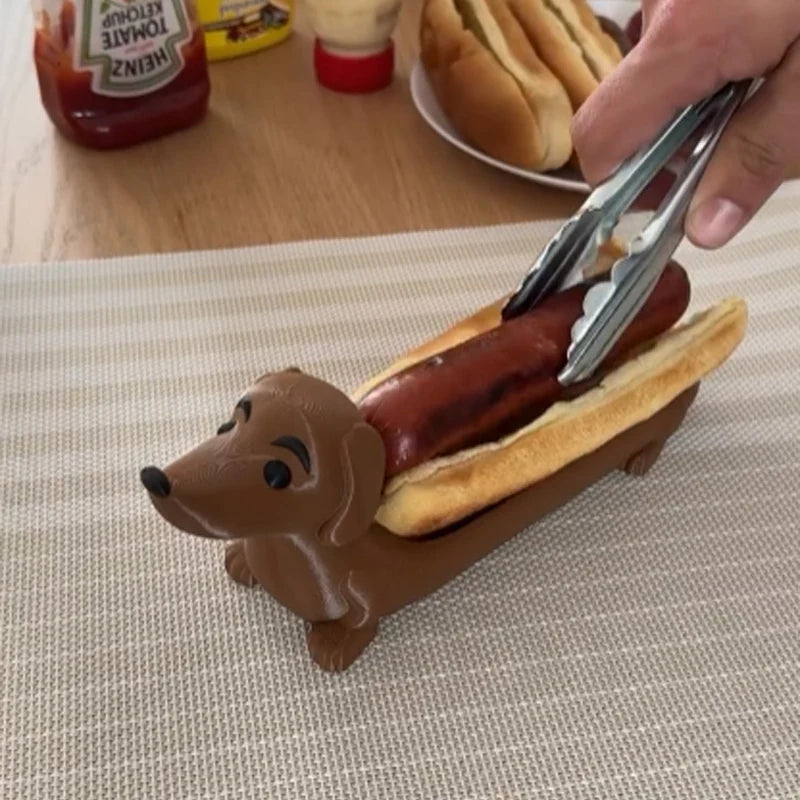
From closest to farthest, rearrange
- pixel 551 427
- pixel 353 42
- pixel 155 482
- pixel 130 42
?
pixel 155 482
pixel 551 427
pixel 130 42
pixel 353 42

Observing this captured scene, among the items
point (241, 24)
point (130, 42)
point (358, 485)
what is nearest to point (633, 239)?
point (358, 485)

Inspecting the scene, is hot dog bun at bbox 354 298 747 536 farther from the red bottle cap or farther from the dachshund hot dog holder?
the red bottle cap

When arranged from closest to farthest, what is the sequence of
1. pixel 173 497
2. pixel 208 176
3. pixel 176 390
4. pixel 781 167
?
pixel 173 497 → pixel 781 167 → pixel 176 390 → pixel 208 176

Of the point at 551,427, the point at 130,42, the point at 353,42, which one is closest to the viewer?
the point at 551,427

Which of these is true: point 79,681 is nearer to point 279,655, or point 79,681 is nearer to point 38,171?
point 279,655

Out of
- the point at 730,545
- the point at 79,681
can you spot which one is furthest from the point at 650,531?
the point at 79,681

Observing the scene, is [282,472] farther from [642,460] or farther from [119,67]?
[119,67]
